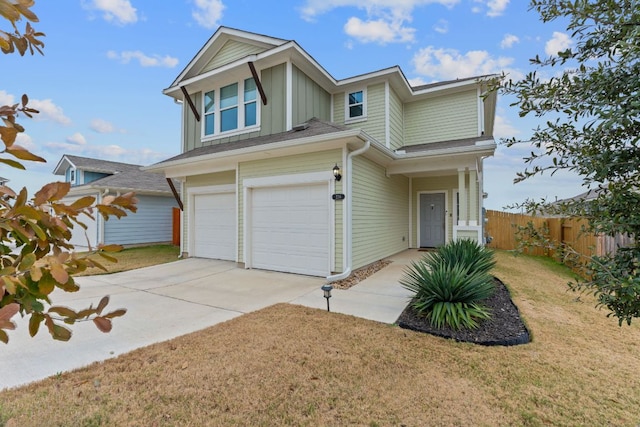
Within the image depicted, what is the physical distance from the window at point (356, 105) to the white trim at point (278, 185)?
4087mm

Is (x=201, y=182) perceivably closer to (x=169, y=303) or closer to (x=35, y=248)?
(x=169, y=303)

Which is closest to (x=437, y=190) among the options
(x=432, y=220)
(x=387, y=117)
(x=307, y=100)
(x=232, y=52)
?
(x=432, y=220)

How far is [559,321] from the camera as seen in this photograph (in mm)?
4789

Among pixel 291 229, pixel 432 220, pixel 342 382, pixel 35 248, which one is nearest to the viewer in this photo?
pixel 35 248

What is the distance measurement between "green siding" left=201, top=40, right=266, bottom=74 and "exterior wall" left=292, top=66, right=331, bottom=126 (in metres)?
1.65

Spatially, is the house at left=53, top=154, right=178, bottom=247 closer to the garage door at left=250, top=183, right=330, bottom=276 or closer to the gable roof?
the gable roof

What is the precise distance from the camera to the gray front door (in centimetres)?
1198

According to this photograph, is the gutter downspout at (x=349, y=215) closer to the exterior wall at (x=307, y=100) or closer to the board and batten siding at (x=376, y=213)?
the board and batten siding at (x=376, y=213)

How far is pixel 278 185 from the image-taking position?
8.25 meters

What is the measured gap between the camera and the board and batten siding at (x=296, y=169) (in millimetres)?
7273

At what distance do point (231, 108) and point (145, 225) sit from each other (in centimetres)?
814

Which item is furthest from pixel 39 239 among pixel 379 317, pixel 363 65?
pixel 363 65

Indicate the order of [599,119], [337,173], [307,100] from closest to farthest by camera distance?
[599,119] → [337,173] → [307,100]

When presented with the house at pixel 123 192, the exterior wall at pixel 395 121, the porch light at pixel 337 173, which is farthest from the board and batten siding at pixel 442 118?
the house at pixel 123 192
